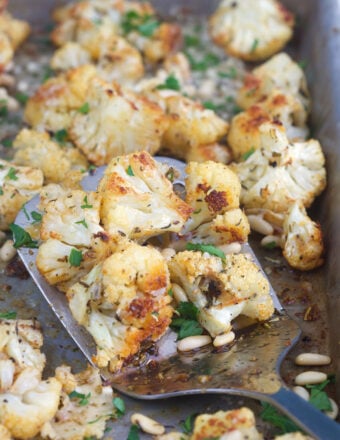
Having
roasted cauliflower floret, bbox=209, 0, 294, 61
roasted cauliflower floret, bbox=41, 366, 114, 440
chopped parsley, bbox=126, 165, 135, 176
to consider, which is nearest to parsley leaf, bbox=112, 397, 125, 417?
roasted cauliflower floret, bbox=41, 366, 114, 440

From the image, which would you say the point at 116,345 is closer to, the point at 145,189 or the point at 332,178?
the point at 145,189

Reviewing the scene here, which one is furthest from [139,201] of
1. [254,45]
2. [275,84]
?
[254,45]

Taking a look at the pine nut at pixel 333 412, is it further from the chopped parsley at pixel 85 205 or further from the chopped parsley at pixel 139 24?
the chopped parsley at pixel 139 24

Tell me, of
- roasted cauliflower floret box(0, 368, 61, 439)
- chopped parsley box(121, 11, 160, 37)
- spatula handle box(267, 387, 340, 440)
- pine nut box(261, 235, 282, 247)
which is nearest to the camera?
spatula handle box(267, 387, 340, 440)

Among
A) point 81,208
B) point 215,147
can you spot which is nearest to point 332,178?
point 215,147

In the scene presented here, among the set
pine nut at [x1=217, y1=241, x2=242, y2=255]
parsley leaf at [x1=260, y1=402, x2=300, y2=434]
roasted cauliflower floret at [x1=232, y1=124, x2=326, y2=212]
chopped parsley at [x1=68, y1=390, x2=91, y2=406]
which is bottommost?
chopped parsley at [x1=68, y1=390, x2=91, y2=406]

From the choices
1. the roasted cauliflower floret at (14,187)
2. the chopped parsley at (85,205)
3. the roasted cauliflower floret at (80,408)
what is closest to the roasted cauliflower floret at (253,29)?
the roasted cauliflower floret at (14,187)

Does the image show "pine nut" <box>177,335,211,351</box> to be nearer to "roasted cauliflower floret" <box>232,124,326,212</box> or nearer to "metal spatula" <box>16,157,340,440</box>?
"metal spatula" <box>16,157,340,440</box>
